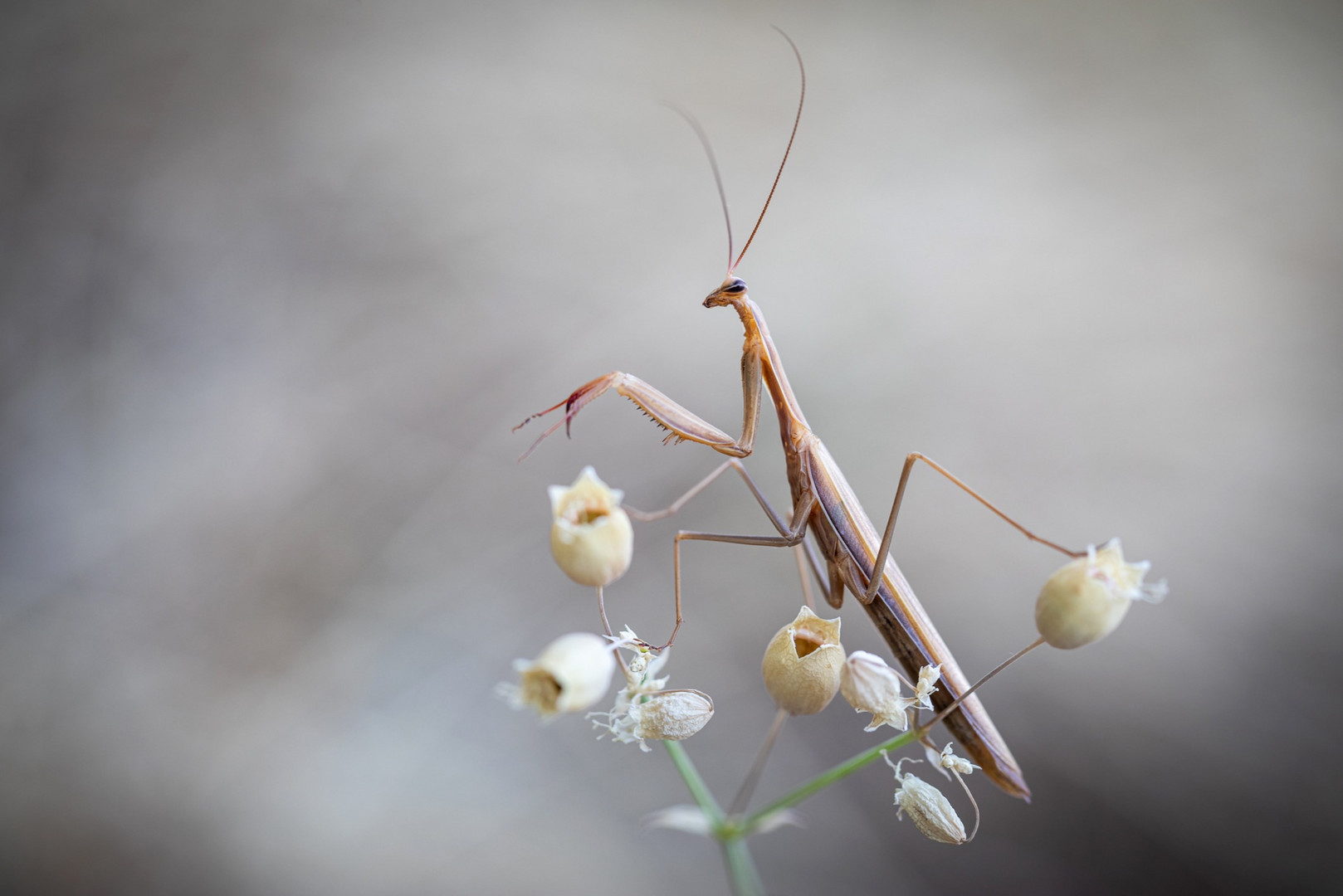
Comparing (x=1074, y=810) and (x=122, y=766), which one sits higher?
(x=122, y=766)

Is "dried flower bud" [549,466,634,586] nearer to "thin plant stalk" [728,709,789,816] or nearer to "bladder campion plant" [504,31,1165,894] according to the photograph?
"bladder campion plant" [504,31,1165,894]

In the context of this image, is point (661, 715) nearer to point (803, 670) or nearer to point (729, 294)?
point (803, 670)

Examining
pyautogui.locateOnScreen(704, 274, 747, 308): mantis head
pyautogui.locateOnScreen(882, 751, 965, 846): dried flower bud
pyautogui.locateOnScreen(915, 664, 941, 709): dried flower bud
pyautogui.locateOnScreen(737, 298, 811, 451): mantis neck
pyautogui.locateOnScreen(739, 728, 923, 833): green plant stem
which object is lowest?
pyautogui.locateOnScreen(882, 751, 965, 846): dried flower bud

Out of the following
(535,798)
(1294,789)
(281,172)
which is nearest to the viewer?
(1294,789)

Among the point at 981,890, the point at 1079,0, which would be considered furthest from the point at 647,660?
the point at 1079,0

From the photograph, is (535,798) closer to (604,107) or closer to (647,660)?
(647,660)

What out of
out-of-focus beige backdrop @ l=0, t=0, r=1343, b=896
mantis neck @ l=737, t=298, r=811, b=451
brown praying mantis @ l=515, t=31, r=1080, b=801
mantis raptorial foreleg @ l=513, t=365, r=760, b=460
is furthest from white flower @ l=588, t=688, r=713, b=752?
out-of-focus beige backdrop @ l=0, t=0, r=1343, b=896

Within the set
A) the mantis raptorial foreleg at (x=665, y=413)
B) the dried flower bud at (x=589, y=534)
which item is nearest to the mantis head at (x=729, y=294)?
the mantis raptorial foreleg at (x=665, y=413)
